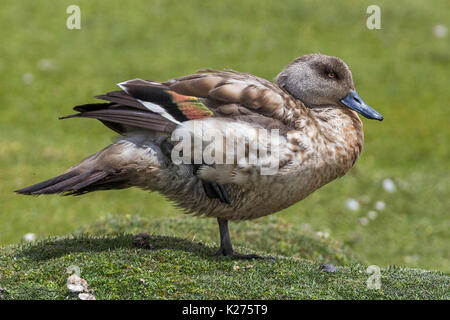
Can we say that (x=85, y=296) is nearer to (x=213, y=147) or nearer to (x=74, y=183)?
(x=74, y=183)

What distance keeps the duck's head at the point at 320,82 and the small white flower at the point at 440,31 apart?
12.4 m

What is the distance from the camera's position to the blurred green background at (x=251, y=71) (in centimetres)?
1105

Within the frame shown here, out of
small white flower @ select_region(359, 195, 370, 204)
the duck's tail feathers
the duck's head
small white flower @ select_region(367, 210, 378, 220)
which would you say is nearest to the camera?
the duck's tail feathers

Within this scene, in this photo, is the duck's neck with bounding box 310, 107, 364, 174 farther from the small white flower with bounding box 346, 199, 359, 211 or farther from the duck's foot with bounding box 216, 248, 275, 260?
the small white flower with bounding box 346, 199, 359, 211

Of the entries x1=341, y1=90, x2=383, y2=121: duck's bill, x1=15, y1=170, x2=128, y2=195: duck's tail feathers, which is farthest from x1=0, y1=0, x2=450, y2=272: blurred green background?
x1=15, y1=170, x2=128, y2=195: duck's tail feathers

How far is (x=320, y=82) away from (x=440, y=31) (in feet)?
41.8

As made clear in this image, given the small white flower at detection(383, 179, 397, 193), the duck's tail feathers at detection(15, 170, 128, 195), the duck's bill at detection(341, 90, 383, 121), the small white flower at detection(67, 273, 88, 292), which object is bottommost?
the small white flower at detection(383, 179, 397, 193)

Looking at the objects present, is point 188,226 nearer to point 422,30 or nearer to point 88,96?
point 88,96

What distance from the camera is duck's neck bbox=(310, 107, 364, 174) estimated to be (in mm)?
5867

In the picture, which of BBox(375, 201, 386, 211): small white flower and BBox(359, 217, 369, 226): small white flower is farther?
BBox(375, 201, 386, 211): small white flower

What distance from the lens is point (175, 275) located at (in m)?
5.32

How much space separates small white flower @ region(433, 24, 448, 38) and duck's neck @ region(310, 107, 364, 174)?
40.8 ft

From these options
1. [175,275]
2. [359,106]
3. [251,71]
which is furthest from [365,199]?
[175,275]

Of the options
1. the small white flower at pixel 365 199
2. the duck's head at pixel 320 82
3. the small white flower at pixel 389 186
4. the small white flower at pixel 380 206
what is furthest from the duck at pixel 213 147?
the small white flower at pixel 389 186
